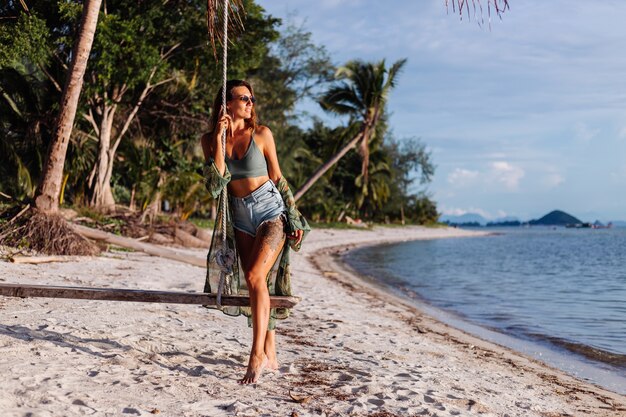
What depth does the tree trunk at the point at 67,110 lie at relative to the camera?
943 centimetres

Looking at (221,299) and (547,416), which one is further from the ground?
(221,299)

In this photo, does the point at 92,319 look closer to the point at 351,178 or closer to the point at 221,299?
the point at 221,299

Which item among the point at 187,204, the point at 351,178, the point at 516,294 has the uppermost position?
the point at 351,178

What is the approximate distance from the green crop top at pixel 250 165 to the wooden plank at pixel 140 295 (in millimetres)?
842

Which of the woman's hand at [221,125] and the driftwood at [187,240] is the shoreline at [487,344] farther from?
the driftwood at [187,240]

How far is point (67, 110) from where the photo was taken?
956cm

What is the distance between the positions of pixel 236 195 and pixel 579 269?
21.1m

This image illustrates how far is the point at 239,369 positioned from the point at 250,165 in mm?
1499

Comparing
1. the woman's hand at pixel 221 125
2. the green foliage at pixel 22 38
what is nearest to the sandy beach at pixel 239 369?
the woman's hand at pixel 221 125

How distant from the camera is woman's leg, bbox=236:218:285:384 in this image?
419cm

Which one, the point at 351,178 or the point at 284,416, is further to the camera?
the point at 351,178

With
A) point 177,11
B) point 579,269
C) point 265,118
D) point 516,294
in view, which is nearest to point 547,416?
point 516,294

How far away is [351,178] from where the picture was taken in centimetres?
4681

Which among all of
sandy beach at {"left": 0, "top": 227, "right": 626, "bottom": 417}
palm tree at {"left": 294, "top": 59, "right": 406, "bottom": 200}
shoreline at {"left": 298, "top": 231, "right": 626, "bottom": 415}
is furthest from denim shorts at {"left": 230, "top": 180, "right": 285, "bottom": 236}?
palm tree at {"left": 294, "top": 59, "right": 406, "bottom": 200}
